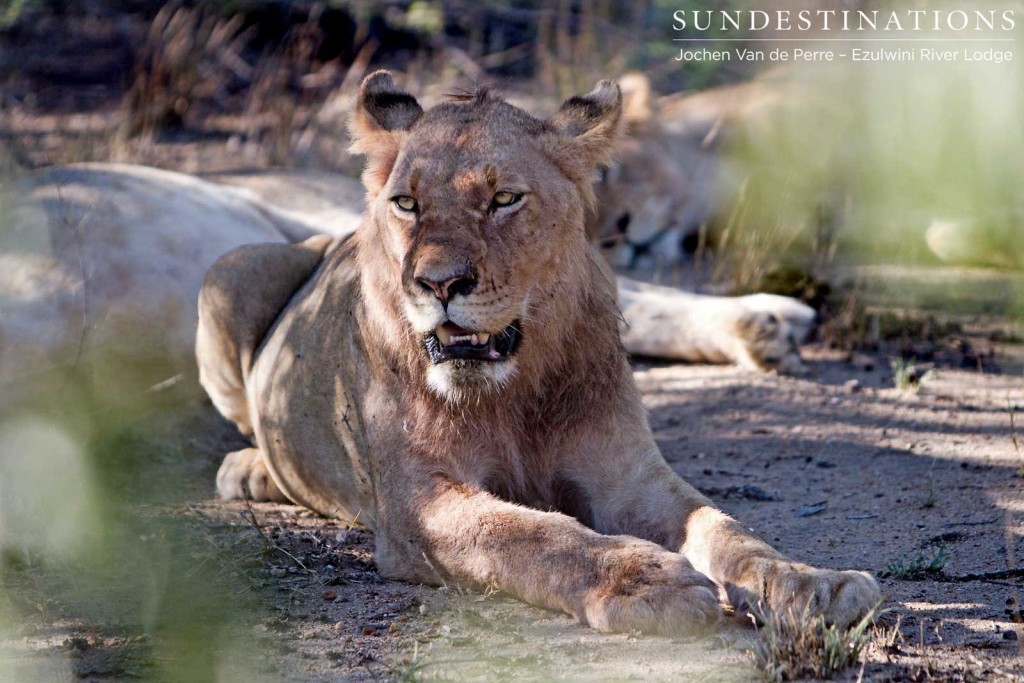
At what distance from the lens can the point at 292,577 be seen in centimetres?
393

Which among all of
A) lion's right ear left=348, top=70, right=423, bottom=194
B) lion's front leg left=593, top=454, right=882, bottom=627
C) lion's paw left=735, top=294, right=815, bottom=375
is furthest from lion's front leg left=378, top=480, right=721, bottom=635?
lion's paw left=735, top=294, right=815, bottom=375

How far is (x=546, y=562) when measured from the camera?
3398mm

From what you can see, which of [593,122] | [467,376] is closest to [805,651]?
[467,376]

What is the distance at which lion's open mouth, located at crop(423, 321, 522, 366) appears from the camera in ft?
11.8

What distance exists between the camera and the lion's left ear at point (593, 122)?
407cm

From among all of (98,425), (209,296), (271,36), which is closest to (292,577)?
(209,296)

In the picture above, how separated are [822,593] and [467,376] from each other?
1.17m

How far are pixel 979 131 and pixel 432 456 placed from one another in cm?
486

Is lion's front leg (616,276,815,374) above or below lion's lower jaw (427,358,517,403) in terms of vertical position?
below

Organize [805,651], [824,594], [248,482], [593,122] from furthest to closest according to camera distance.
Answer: [248,482]
[593,122]
[824,594]
[805,651]

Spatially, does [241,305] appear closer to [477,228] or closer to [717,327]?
[477,228]

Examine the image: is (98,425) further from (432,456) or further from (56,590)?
(432,456)

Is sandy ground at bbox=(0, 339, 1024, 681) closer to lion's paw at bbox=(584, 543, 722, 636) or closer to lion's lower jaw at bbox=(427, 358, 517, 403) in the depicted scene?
lion's paw at bbox=(584, 543, 722, 636)

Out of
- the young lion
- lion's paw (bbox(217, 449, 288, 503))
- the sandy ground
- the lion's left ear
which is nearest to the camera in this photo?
the sandy ground
